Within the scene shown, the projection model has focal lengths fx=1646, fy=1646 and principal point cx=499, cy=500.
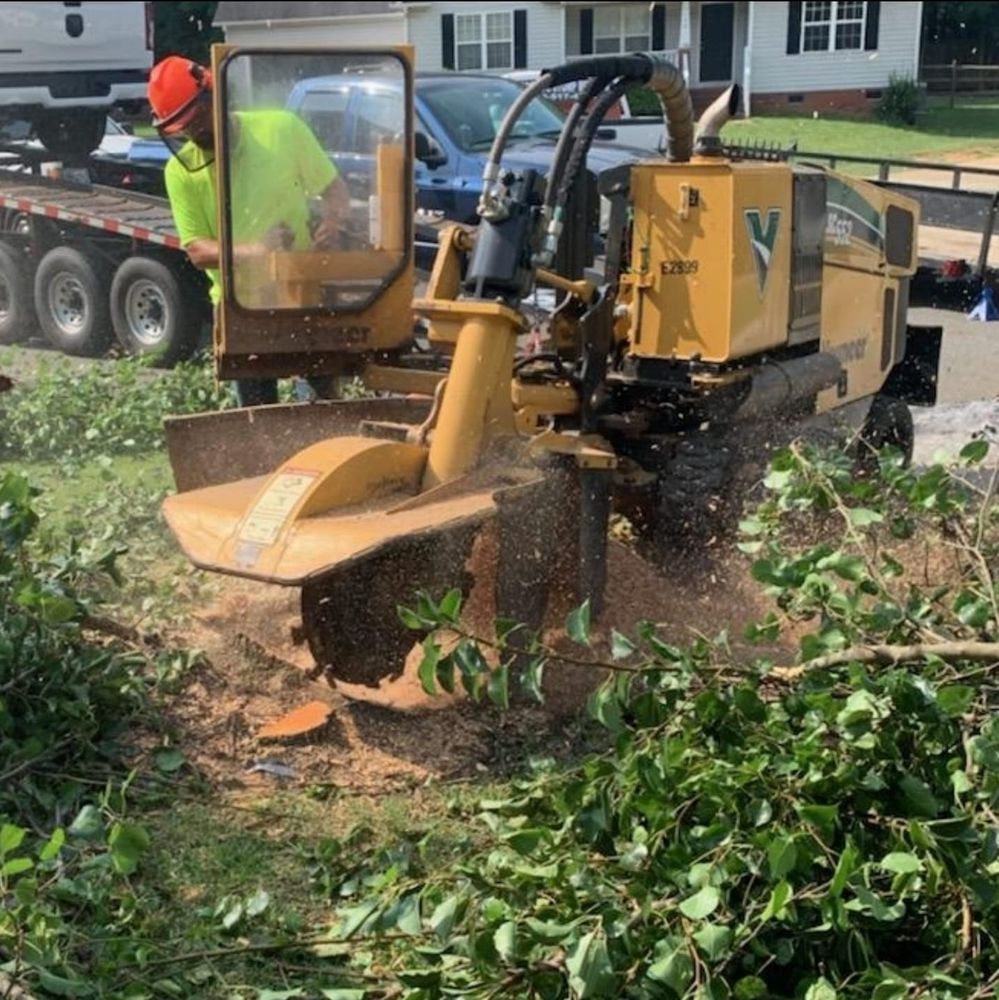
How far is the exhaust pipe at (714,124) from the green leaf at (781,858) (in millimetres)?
3498

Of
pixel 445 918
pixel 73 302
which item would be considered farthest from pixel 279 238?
pixel 73 302

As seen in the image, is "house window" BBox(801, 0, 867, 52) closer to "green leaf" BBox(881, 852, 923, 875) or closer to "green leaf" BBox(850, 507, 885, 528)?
"green leaf" BBox(850, 507, 885, 528)

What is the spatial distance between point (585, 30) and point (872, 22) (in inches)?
252

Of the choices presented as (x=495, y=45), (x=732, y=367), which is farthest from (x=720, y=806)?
(x=495, y=45)

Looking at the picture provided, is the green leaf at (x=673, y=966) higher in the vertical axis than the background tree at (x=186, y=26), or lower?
lower

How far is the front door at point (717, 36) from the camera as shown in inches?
1454

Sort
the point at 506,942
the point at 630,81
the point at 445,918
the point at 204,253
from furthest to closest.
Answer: the point at 204,253
the point at 630,81
the point at 445,918
the point at 506,942

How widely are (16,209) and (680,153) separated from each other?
794 centimetres

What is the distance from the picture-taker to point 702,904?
129 inches

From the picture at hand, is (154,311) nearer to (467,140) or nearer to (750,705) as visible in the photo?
(467,140)

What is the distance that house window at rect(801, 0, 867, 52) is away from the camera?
120ft

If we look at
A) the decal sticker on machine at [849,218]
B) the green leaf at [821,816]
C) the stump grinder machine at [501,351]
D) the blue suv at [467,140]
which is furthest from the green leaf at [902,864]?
the blue suv at [467,140]

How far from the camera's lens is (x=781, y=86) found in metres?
36.7

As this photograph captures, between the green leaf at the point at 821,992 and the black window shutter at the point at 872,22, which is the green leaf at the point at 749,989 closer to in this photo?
the green leaf at the point at 821,992
